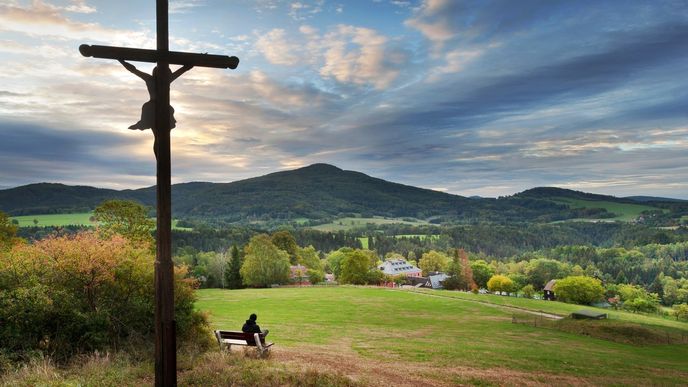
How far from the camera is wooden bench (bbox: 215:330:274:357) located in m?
13.3

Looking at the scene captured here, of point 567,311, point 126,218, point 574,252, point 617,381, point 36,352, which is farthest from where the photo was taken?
point 574,252

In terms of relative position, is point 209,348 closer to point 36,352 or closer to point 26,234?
point 36,352

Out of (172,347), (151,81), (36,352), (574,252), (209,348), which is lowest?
(574,252)

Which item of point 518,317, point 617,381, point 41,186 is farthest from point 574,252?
point 41,186

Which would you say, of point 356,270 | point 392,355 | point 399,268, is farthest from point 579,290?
point 392,355

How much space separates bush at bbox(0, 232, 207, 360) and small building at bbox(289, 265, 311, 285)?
5797cm

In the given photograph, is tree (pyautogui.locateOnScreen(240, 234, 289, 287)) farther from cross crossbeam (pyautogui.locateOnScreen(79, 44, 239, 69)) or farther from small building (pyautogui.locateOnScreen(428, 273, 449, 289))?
cross crossbeam (pyautogui.locateOnScreen(79, 44, 239, 69))

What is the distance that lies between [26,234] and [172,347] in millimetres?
85111

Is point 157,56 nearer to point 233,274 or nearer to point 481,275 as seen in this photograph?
point 233,274

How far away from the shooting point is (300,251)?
9256 centimetres

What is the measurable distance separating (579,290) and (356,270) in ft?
140

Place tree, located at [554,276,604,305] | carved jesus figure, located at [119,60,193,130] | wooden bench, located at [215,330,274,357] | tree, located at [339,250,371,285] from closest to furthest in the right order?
carved jesus figure, located at [119,60,193,130]
wooden bench, located at [215,330,274,357]
tree, located at [339,250,371,285]
tree, located at [554,276,604,305]

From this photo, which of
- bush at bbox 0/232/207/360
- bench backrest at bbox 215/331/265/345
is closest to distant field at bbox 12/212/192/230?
bush at bbox 0/232/207/360

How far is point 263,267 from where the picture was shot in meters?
68.2
